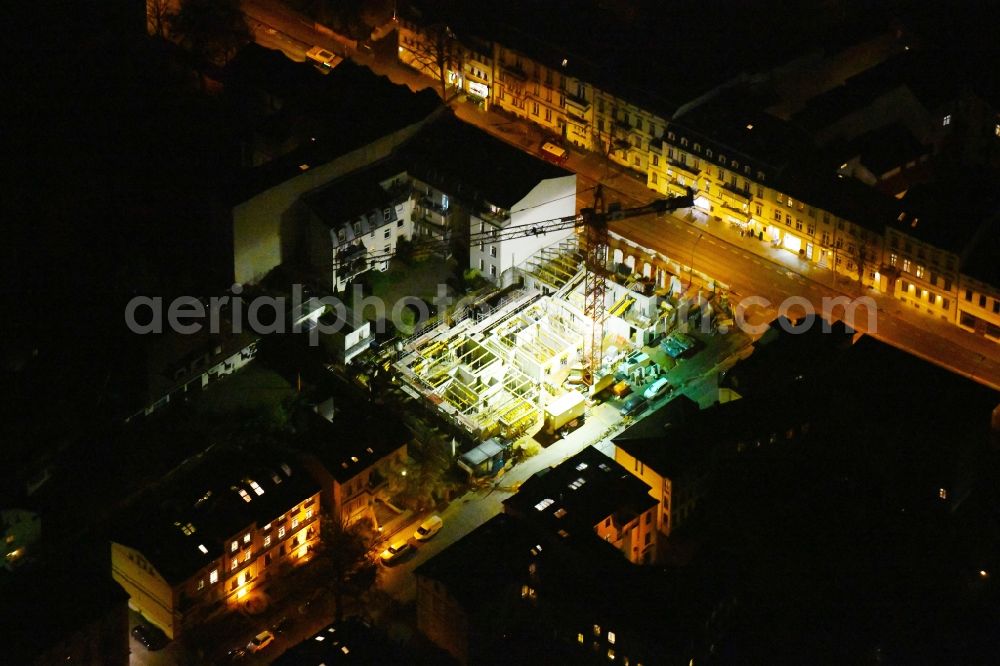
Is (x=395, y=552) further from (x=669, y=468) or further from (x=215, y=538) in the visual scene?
(x=669, y=468)

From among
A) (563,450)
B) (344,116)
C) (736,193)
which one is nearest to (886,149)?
(736,193)

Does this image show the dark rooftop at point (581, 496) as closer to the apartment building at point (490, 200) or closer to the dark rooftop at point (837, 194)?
the apartment building at point (490, 200)

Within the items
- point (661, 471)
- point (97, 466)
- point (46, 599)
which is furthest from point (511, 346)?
point (46, 599)

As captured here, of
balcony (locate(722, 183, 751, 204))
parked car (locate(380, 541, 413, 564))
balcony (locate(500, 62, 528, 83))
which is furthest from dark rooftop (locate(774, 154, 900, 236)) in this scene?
parked car (locate(380, 541, 413, 564))

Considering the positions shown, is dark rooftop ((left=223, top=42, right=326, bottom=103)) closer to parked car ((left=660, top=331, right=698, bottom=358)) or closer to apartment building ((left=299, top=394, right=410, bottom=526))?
parked car ((left=660, top=331, right=698, bottom=358))

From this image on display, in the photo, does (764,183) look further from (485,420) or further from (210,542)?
(210,542)

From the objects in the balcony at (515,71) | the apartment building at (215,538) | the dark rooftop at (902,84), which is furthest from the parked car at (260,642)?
the dark rooftop at (902,84)
